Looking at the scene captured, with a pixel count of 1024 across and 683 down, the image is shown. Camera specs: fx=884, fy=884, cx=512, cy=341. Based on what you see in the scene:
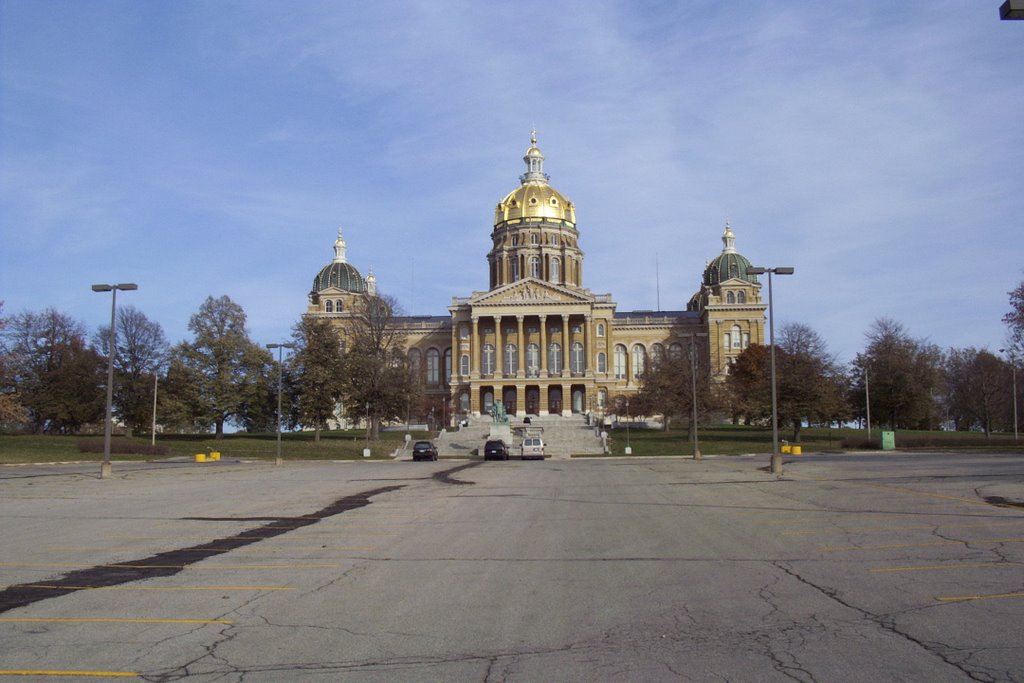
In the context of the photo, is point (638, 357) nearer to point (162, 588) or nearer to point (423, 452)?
point (423, 452)

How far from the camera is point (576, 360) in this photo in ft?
358

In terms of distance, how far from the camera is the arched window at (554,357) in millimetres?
109750

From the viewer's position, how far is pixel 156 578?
461 inches

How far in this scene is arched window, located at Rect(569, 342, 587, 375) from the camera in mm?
108588

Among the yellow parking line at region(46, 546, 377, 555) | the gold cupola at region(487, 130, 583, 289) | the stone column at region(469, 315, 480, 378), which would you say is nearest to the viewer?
the yellow parking line at region(46, 546, 377, 555)

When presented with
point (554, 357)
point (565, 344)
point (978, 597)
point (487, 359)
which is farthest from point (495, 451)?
point (487, 359)

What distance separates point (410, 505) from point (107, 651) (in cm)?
1403

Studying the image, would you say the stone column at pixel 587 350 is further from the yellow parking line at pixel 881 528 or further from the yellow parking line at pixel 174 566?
the yellow parking line at pixel 174 566

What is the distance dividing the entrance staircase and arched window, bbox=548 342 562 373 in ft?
58.4

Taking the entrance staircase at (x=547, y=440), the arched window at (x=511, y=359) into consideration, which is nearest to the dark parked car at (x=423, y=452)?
the entrance staircase at (x=547, y=440)

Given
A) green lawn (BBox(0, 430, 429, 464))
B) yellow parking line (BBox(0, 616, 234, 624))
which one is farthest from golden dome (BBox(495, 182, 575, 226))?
yellow parking line (BBox(0, 616, 234, 624))

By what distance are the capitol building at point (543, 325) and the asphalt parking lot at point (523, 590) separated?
8333 centimetres

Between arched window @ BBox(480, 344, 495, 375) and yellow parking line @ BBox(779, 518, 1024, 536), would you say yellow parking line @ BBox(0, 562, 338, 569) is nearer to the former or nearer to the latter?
yellow parking line @ BBox(779, 518, 1024, 536)

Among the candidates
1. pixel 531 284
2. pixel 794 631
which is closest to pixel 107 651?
pixel 794 631
